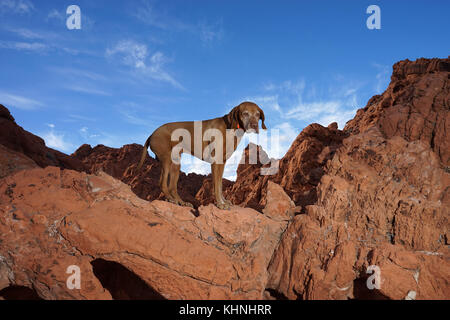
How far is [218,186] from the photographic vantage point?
556cm

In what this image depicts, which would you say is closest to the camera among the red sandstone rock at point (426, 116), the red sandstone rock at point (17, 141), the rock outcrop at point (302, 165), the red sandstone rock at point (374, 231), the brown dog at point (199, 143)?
the red sandstone rock at point (374, 231)

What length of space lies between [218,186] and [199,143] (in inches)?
39.9

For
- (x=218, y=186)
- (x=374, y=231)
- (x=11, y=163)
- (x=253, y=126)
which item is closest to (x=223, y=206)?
(x=218, y=186)

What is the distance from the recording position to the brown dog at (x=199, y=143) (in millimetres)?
5605

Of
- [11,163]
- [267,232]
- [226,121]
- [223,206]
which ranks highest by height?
[226,121]

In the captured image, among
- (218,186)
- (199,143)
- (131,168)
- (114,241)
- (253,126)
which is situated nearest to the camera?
(114,241)

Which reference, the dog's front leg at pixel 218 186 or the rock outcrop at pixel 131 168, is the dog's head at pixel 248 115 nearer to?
the dog's front leg at pixel 218 186

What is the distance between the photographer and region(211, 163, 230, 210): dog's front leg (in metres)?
5.39

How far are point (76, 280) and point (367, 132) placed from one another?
20.7 ft

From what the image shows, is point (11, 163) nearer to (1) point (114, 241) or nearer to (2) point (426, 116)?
(1) point (114, 241)

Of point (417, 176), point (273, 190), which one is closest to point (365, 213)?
point (417, 176)

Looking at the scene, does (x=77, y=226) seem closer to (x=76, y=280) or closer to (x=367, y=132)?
(x=76, y=280)

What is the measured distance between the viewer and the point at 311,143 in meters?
12.1

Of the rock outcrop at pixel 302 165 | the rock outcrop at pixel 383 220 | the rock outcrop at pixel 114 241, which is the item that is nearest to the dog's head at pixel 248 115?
the rock outcrop at pixel 114 241
